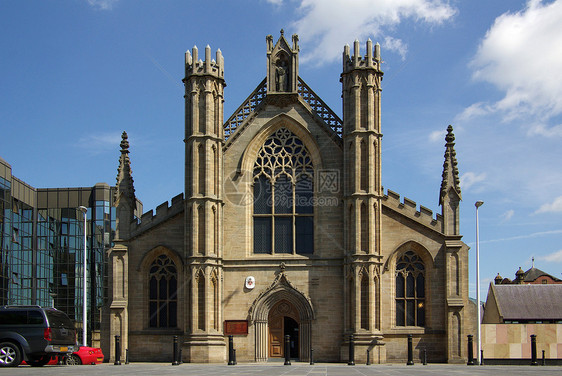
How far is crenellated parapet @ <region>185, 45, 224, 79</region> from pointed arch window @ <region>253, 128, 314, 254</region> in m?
4.33

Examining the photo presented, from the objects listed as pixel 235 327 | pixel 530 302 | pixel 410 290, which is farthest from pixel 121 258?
pixel 530 302

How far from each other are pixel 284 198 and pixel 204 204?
13.0 ft

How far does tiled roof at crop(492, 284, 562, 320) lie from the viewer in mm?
54688

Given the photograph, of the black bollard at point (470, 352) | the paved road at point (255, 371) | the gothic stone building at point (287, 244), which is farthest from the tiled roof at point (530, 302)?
the paved road at point (255, 371)

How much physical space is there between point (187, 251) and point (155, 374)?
1453 centimetres

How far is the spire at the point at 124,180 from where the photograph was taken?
36719 mm

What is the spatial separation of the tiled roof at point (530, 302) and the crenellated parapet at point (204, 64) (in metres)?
30.5

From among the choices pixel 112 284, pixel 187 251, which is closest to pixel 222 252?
pixel 187 251

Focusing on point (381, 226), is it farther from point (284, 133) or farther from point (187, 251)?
point (187, 251)

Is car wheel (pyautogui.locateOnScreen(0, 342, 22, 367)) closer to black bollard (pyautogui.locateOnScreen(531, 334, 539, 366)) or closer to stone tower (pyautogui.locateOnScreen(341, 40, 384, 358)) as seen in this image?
stone tower (pyautogui.locateOnScreen(341, 40, 384, 358))

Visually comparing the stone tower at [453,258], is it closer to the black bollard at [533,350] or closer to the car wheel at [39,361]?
the black bollard at [533,350]

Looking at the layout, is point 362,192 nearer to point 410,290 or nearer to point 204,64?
point 410,290

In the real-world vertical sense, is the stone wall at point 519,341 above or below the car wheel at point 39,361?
below

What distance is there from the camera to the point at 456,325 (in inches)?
1356
